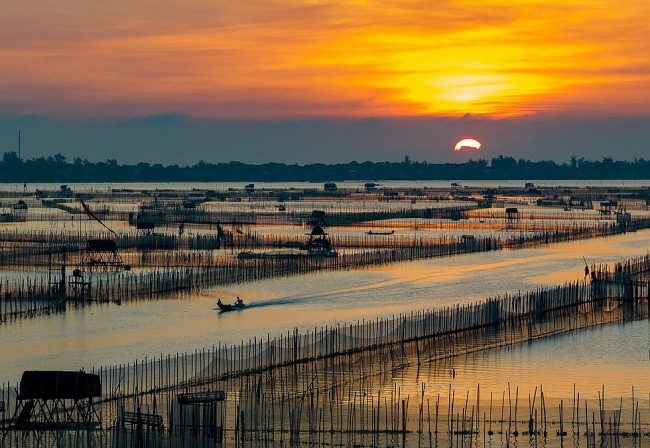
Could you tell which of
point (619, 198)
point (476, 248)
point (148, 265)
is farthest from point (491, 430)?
point (619, 198)

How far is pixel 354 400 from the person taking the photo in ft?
72.3

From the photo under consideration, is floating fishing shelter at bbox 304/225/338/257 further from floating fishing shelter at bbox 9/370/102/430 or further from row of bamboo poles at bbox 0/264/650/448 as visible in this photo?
floating fishing shelter at bbox 9/370/102/430

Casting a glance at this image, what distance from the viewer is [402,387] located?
24.8 metres

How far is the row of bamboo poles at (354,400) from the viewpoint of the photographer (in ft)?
64.7

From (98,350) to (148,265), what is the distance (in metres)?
18.7

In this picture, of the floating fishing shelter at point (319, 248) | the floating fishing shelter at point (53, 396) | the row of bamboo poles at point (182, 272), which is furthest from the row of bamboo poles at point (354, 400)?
the floating fishing shelter at point (319, 248)

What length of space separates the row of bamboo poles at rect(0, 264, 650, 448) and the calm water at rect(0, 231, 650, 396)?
1.53m

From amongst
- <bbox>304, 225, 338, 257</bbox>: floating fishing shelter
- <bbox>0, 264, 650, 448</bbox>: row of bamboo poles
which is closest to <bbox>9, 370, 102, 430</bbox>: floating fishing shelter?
<bbox>0, 264, 650, 448</bbox>: row of bamboo poles

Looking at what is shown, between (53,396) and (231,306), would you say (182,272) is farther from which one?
(53,396)

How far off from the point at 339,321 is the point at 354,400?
1399 centimetres

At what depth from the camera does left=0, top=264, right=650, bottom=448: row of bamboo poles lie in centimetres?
1973

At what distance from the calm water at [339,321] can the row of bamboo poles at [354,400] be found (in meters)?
1.53

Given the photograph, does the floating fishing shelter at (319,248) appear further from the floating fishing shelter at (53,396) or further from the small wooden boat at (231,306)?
the floating fishing shelter at (53,396)

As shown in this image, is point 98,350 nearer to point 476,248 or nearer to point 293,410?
point 293,410
